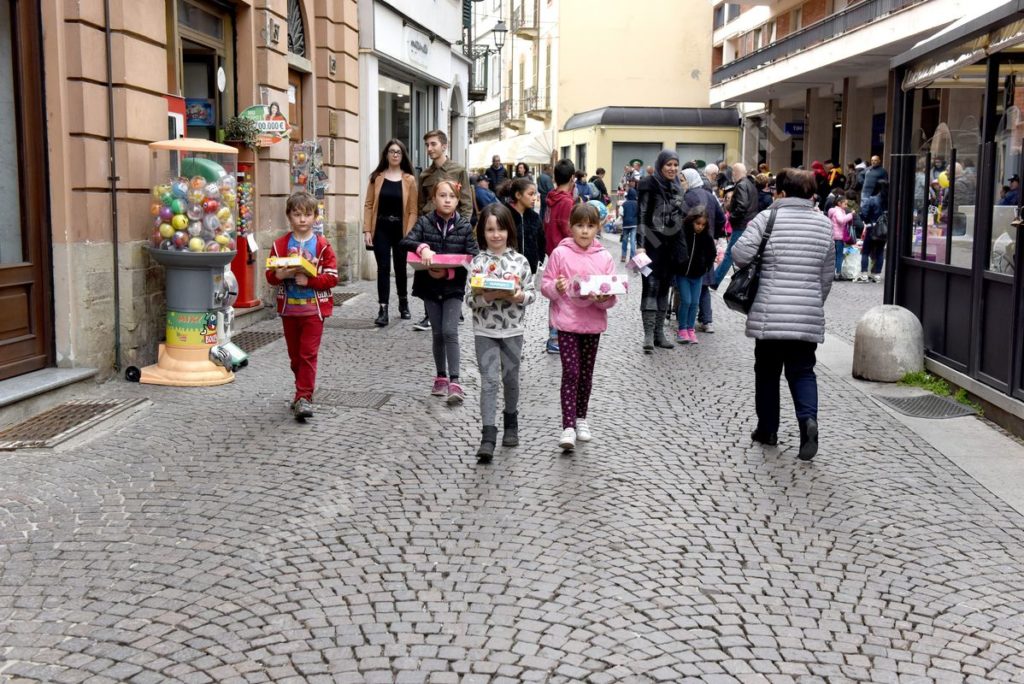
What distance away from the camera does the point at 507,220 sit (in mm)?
7160

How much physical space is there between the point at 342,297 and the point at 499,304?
338 inches

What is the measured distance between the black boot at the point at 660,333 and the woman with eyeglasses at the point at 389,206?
2662 mm

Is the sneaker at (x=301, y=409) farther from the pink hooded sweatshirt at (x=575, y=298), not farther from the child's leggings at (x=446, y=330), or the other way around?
the pink hooded sweatshirt at (x=575, y=298)

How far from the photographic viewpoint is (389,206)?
12.1 m

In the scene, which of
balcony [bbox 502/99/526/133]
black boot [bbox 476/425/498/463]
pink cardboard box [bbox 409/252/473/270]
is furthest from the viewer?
balcony [bbox 502/99/526/133]

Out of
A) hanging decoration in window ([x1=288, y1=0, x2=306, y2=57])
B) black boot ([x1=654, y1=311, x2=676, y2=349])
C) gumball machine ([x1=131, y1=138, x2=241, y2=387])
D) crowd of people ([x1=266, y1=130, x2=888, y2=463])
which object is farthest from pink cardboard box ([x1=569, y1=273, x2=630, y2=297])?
hanging decoration in window ([x1=288, y1=0, x2=306, y2=57])

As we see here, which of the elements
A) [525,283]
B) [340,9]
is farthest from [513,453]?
[340,9]

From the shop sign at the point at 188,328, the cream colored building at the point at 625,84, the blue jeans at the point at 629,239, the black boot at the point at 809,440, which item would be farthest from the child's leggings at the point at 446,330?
the cream colored building at the point at 625,84

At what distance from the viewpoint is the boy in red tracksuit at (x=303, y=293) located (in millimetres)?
7879

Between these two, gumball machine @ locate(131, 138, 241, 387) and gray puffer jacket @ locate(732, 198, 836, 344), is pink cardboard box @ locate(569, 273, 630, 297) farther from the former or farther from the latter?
gumball machine @ locate(131, 138, 241, 387)

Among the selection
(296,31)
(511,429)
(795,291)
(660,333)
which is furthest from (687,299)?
(296,31)

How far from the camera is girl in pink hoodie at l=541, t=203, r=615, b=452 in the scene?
23.6 ft

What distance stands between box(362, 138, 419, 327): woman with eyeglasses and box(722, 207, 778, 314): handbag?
5212 millimetres

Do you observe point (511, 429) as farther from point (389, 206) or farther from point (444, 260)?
point (389, 206)
